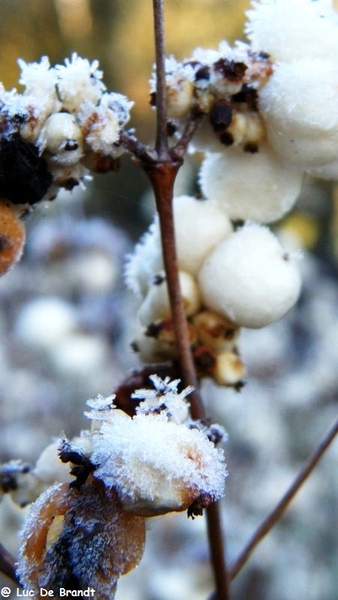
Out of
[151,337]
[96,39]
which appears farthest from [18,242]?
[96,39]

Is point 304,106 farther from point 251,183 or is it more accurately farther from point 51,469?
point 51,469

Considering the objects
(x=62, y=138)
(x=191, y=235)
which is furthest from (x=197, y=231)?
(x=62, y=138)

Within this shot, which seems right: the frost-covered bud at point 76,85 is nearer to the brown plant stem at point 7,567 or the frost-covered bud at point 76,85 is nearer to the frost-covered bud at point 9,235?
the frost-covered bud at point 9,235

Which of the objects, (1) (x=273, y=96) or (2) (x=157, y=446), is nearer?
(2) (x=157, y=446)

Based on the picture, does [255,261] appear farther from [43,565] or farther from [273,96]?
[43,565]

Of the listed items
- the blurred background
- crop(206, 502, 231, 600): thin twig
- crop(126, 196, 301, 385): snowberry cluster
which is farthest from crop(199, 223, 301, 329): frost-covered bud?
the blurred background

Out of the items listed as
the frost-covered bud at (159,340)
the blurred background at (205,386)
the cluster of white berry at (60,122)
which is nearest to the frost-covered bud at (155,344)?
the frost-covered bud at (159,340)
